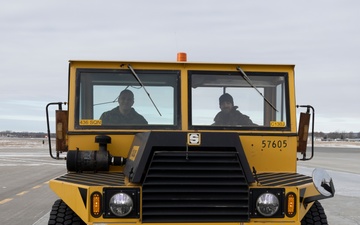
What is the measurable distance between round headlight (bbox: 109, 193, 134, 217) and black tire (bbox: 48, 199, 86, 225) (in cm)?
58

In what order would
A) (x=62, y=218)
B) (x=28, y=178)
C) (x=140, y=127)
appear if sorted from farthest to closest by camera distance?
(x=28, y=178)
(x=140, y=127)
(x=62, y=218)

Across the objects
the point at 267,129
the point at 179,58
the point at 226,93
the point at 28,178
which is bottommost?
the point at 28,178

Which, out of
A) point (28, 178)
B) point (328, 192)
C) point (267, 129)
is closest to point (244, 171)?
point (328, 192)

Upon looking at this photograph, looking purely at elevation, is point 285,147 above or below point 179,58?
below

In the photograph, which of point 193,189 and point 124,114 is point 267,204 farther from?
point 124,114

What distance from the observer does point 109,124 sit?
587 cm

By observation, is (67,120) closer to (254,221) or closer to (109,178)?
(109,178)

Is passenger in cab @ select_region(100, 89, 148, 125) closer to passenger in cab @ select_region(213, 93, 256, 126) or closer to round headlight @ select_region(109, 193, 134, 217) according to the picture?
passenger in cab @ select_region(213, 93, 256, 126)

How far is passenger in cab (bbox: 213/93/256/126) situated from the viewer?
587cm

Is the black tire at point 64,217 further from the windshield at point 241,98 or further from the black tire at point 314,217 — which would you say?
the black tire at point 314,217

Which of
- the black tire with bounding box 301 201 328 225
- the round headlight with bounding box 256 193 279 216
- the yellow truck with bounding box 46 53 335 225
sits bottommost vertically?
the black tire with bounding box 301 201 328 225

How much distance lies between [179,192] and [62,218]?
1204mm

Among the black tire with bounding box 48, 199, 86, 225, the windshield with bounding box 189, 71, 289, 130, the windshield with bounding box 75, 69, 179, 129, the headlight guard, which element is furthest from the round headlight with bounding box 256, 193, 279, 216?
the black tire with bounding box 48, 199, 86, 225

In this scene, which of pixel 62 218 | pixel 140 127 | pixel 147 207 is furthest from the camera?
pixel 140 127
